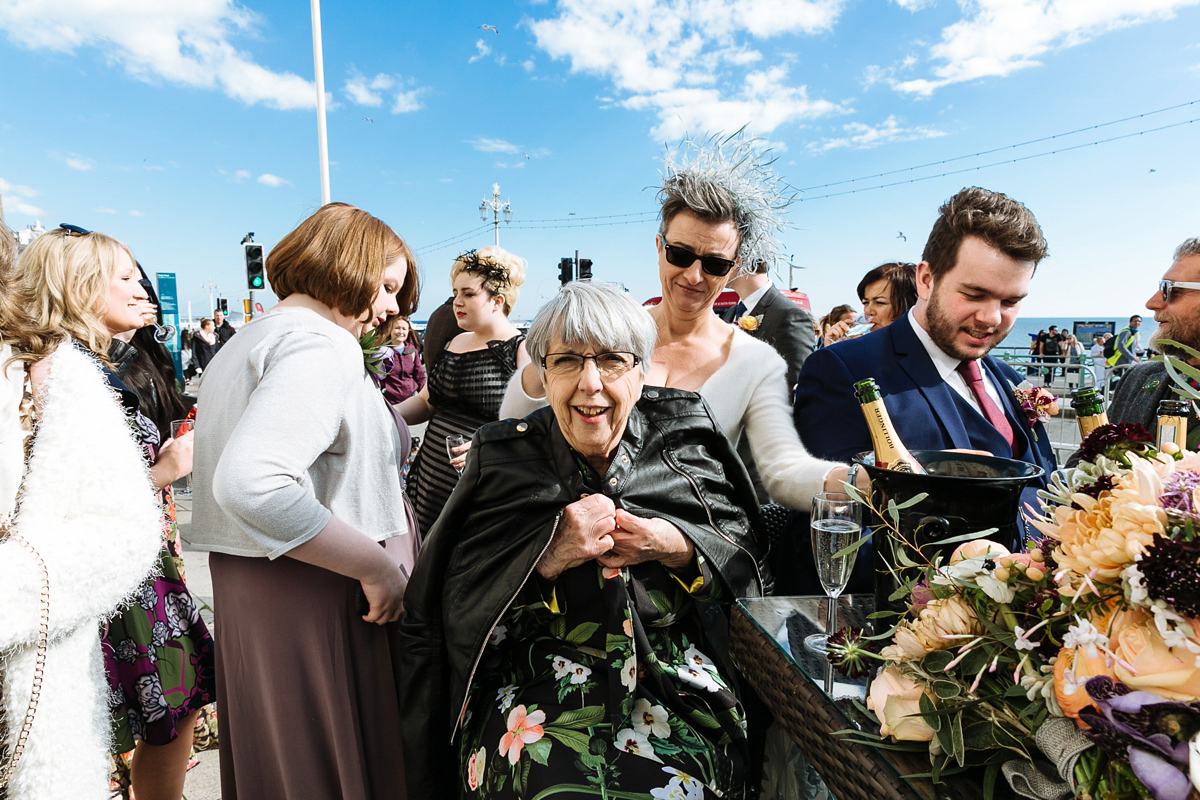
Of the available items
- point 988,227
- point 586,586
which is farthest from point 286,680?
point 988,227

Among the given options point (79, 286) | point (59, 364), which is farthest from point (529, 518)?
point (79, 286)

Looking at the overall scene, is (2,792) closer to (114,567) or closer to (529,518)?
(114,567)

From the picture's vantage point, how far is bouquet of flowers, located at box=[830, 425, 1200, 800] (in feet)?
2.10

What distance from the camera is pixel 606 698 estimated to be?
1593 mm

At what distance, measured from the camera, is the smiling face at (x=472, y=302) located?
3385 millimetres

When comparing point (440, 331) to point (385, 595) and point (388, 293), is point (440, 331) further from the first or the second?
point (385, 595)

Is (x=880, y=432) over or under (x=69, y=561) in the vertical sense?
over

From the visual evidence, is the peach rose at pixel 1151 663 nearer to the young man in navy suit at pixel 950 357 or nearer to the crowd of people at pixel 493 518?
the crowd of people at pixel 493 518

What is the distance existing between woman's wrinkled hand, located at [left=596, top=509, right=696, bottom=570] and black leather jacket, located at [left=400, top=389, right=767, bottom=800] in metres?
0.04

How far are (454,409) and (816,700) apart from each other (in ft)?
8.07

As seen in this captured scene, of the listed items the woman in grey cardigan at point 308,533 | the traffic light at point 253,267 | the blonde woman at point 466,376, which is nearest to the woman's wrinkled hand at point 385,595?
the woman in grey cardigan at point 308,533

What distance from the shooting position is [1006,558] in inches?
35.9

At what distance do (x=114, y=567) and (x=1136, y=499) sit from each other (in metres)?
1.56

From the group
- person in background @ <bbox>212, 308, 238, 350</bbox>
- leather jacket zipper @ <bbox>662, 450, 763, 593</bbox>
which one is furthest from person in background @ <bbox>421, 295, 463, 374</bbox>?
person in background @ <bbox>212, 308, 238, 350</bbox>
